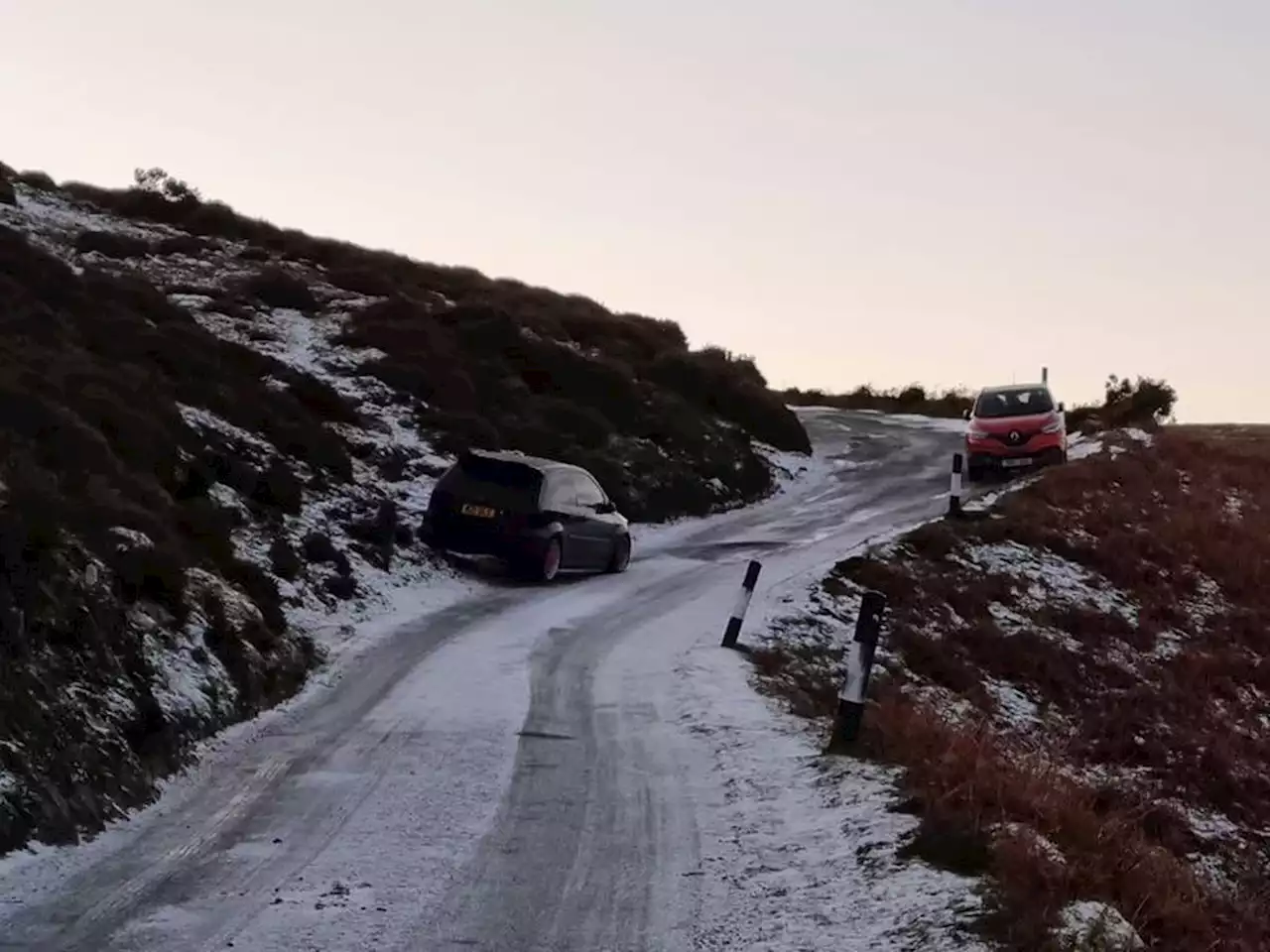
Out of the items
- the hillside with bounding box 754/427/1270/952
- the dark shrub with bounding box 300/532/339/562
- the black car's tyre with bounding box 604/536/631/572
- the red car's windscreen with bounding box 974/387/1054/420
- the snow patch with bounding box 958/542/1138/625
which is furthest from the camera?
the red car's windscreen with bounding box 974/387/1054/420

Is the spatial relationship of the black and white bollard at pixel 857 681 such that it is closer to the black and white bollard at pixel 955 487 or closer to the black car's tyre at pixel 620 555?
the black car's tyre at pixel 620 555

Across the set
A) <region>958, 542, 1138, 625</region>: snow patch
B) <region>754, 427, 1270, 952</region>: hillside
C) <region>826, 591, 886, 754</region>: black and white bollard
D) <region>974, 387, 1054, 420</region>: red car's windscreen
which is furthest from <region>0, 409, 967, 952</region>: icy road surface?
<region>974, 387, 1054, 420</region>: red car's windscreen

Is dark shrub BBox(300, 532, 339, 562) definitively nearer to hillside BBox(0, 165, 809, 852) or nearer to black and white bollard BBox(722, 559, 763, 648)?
hillside BBox(0, 165, 809, 852)

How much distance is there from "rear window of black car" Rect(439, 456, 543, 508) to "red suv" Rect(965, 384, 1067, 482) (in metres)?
13.2

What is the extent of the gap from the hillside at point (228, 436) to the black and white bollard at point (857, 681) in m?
4.34

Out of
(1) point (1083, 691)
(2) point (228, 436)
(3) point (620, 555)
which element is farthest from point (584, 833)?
(3) point (620, 555)

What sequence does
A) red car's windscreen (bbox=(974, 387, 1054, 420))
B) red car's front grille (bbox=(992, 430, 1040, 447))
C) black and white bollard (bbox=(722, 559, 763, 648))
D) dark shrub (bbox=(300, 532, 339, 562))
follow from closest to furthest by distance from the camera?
1. black and white bollard (bbox=(722, 559, 763, 648))
2. dark shrub (bbox=(300, 532, 339, 562))
3. red car's front grille (bbox=(992, 430, 1040, 447))
4. red car's windscreen (bbox=(974, 387, 1054, 420))

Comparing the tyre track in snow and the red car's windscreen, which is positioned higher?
the red car's windscreen

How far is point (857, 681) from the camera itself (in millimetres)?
9172

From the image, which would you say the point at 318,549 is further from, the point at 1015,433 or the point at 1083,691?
the point at 1015,433

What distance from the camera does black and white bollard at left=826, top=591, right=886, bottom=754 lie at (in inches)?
357

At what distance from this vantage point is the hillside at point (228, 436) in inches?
342

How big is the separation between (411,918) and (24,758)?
8.41 feet

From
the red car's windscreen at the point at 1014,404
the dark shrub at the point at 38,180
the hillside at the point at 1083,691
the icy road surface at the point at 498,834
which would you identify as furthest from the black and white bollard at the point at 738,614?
the dark shrub at the point at 38,180
